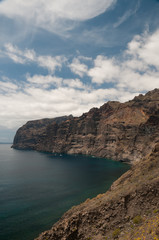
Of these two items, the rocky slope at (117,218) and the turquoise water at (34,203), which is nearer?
the rocky slope at (117,218)

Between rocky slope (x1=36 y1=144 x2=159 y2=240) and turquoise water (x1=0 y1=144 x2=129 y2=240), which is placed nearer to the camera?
rocky slope (x1=36 y1=144 x2=159 y2=240)

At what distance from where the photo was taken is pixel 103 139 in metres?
200

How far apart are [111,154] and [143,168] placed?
140724 mm

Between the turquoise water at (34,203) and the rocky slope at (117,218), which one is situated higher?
the rocky slope at (117,218)

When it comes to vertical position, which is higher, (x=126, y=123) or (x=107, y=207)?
(x=126, y=123)

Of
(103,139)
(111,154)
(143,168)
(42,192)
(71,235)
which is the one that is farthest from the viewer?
(103,139)

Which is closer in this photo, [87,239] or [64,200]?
[87,239]

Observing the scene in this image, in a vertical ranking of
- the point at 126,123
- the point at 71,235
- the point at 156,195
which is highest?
the point at 126,123

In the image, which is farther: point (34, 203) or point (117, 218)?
point (34, 203)

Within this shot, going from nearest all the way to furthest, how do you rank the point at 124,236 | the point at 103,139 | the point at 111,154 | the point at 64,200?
1. the point at 124,236
2. the point at 64,200
3. the point at 111,154
4. the point at 103,139

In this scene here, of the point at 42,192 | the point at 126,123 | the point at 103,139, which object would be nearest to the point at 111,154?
the point at 103,139

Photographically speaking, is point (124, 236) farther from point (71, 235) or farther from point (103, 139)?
point (103, 139)

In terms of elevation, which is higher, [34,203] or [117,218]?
[117,218]

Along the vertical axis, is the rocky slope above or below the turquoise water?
above
